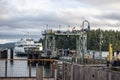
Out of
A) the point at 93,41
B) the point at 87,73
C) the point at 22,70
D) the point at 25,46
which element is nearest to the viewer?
the point at 87,73

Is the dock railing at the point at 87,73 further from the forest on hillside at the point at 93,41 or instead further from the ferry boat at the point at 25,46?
the forest on hillside at the point at 93,41

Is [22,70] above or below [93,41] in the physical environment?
below

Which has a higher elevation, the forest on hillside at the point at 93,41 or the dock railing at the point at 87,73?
the forest on hillside at the point at 93,41

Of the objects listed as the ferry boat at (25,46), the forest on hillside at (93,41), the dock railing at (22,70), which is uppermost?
the forest on hillside at (93,41)

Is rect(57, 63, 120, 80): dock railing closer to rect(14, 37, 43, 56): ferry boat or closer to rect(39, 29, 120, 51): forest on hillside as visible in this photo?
rect(14, 37, 43, 56): ferry boat

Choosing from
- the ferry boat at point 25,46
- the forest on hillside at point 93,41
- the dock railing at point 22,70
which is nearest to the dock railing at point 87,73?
the dock railing at point 22,70

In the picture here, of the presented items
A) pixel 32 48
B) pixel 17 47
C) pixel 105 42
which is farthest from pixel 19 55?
pixel 105 42

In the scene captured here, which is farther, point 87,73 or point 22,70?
point 22,70

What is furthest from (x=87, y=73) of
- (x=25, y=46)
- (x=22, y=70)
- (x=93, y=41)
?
(x=93, y=41)

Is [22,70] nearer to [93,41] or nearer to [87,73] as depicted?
[87,73]

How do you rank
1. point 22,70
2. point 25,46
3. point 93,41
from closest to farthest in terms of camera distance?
point 22,70, point 25,46, point 93,41

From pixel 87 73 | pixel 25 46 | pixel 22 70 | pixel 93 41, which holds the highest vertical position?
pixel 93 41

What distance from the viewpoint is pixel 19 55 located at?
161m

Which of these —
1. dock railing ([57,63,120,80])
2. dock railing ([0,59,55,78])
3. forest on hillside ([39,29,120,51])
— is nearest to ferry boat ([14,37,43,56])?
forest on hillside ([39,29,120,51])
